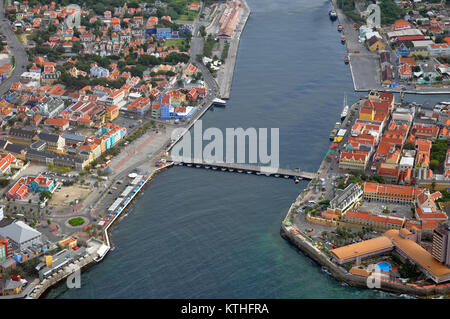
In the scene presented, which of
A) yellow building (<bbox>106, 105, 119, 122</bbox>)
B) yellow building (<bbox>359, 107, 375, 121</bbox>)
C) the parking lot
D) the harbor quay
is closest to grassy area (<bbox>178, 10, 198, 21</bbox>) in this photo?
the harbor quay

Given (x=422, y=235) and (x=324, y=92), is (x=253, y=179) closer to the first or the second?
(x=422, y=235)

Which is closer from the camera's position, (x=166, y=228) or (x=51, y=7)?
(x=166, y=228)

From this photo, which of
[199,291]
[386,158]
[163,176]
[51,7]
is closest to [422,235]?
[386,158]

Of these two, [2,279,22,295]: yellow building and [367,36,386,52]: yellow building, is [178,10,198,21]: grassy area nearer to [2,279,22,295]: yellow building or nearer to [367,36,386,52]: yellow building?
[367,36,386,52]: yellow building

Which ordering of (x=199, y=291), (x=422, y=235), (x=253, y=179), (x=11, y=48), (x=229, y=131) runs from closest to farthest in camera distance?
(x=199, y=291)
(x=422, y=235)
(x=253, y=179)
(x=229, y=131)
(x=11, y=48)

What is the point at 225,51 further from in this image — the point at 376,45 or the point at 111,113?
the point at 111,113

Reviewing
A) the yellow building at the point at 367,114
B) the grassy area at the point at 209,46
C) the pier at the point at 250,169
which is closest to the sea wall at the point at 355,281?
the pier at the point at 250,169

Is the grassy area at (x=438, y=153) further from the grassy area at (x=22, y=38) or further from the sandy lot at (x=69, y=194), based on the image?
the grassy area at (x=22, y=38)
